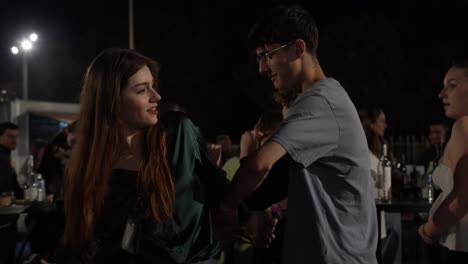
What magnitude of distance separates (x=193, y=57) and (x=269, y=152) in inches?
1067

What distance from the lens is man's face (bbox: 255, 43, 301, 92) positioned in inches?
90.8

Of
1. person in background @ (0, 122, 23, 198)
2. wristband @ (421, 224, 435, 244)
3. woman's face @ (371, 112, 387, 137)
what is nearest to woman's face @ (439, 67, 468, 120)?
wristband @ (421, 224, 435, 244)

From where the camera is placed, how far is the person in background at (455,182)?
302 centimetres

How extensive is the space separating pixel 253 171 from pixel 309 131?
0.25 metres

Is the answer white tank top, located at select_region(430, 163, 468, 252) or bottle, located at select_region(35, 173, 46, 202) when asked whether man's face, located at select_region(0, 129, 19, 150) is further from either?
white tank top, located at select_region(430, 163, 468, 252)

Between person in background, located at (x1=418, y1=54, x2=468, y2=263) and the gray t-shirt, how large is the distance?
101 centimetres

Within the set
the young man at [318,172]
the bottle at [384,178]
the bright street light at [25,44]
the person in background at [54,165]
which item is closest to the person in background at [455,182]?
the young man at [318,172]

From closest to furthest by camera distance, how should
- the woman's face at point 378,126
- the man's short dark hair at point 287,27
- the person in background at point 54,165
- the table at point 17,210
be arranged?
1. the man's short dark hair at point 287,27
2. the table at point 17,210
3. the woman's face at point 378,126
4. the person in background at point 54,165

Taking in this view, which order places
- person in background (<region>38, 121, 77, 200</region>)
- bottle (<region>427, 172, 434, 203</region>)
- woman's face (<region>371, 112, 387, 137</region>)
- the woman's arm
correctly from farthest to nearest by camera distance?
person in background (<region>38, 121, 77, 200</region>) → woman's face (<region>371, 112, 387, 137</region>) → bottle (<region>427, 172, 434, 203</region>) → the woman's arm

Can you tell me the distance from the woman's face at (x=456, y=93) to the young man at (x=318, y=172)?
114 centimetres

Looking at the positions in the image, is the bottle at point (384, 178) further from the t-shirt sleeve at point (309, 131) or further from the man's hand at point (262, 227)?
the t-shirt sleeve at point (309, 131)

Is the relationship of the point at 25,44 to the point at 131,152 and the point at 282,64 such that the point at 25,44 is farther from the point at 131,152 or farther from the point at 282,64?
the point at 282,64

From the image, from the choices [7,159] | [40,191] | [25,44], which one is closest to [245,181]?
[40,191]

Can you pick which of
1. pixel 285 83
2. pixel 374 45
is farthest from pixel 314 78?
pixel 374 45
